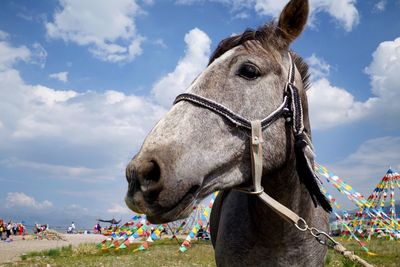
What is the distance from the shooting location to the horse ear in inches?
109

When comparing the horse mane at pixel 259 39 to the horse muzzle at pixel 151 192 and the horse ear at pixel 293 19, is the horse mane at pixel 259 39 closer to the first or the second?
the horse ear at pixel 293 19

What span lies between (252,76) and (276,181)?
93cm

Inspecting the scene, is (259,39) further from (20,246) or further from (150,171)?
(20,246)

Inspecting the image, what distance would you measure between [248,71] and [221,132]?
0.57 meters

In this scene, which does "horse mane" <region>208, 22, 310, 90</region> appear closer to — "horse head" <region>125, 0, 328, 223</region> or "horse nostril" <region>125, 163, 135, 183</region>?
"horse head" <region>125, 0, 328, 223</region>

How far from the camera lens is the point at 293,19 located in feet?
9.48

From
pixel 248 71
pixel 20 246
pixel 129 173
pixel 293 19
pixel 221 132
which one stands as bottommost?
pixel 20 246

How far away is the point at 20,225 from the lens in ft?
112

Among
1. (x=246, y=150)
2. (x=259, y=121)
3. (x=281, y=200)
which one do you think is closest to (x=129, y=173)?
(x=246, y=150)

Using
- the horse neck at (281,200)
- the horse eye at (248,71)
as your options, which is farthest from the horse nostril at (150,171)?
the horse neck at (281,200)

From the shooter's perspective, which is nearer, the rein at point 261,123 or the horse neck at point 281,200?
the rein at point 261,123

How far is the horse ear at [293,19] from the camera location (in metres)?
2.78

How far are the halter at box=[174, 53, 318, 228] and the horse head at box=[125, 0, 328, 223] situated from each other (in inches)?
1.2

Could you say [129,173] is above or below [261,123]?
below
